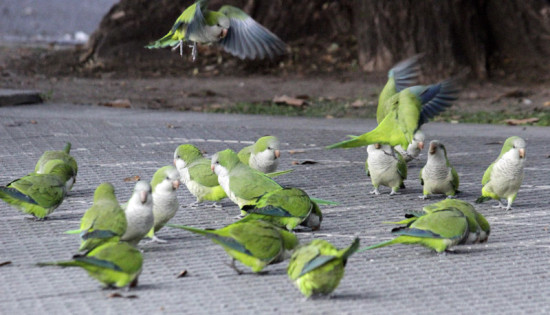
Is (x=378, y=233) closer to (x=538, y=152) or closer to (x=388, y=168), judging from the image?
(x=388, y=168)


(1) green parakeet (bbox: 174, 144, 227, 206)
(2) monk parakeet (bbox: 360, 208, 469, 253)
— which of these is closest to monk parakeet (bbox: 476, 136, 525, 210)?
(2) monk parakeet (bbox: 360, 208, 469, 253)

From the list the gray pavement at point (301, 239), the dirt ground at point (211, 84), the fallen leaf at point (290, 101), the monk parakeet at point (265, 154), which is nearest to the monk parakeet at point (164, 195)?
the gray pavement at point (301, 239)

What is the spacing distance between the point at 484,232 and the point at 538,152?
11.3 ft

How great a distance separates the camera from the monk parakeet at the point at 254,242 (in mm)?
4645

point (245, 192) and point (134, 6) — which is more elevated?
point (134, 6)

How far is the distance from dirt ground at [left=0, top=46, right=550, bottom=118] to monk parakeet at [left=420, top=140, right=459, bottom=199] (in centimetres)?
474

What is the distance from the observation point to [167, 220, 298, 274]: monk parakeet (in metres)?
4.64

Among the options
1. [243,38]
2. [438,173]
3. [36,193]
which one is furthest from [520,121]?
[36,193]

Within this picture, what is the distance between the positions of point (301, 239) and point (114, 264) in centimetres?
162

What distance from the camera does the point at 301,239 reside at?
563 centimetres

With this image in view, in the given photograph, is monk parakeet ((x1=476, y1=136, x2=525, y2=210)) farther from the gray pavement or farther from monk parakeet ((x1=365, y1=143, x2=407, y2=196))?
monk parakeet ((x1=365, y1=143, x2=407, y2=196))

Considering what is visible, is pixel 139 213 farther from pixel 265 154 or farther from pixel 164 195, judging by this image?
pixel 265 154

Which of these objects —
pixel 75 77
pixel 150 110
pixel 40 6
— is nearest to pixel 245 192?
pixel 150 110

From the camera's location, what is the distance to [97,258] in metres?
4.37
